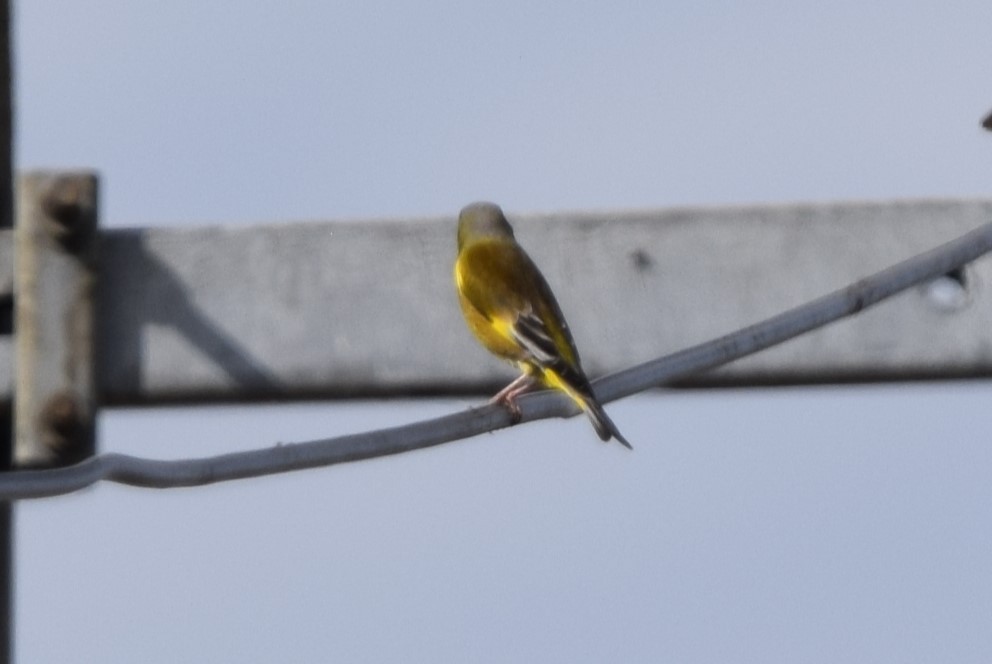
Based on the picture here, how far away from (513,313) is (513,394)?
180cm

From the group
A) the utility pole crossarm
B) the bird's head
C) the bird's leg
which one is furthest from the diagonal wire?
the bird's head

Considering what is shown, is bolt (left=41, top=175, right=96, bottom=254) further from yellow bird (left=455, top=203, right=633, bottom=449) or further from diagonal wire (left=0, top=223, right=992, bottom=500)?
diagonal wire (left=0, top=223, right=992, bottom=500)

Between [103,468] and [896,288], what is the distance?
1.28m

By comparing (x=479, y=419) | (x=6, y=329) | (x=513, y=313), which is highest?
(x=513, y=313)

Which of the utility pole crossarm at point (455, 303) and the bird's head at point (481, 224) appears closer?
the utility pole crossarm at point (455, 303)

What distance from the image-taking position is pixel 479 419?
314cm

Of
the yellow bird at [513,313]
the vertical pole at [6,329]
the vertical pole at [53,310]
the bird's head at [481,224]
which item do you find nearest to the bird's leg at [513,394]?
the yellow bird at [513,313]

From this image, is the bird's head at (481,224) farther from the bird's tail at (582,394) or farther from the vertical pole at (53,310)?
the vertical pole at (53,310)

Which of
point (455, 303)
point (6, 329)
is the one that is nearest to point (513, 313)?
point (455, 303)

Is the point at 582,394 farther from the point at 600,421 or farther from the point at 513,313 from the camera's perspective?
the point at 513,313

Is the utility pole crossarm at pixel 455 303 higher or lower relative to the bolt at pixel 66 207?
lower

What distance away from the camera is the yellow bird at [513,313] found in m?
3.69

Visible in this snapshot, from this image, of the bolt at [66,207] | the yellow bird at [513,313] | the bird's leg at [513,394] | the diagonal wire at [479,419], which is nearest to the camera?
the diagonal wire at [479,419]

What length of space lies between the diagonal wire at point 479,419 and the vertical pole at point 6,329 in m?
0.82
